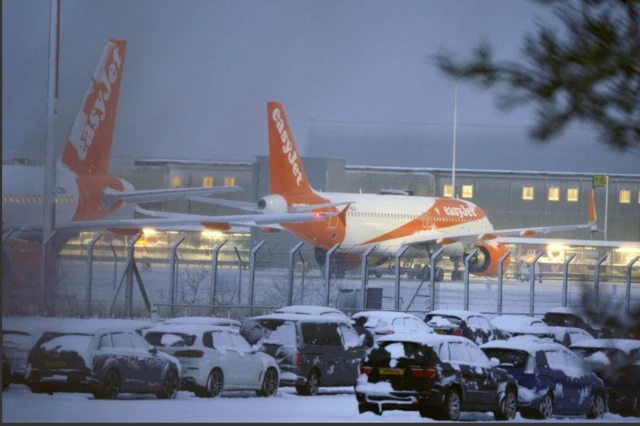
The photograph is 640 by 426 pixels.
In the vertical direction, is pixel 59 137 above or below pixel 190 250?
above

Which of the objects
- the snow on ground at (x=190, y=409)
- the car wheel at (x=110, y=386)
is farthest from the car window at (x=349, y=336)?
the car wheel at (x=110, y=386)

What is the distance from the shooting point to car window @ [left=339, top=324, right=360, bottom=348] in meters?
13.9

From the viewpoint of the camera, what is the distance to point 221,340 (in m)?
13.3

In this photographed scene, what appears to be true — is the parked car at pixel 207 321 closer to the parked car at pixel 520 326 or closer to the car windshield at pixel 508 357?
the car windshield at pixel 508 357

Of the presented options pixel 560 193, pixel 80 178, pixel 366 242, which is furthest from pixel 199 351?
pixel 366 242

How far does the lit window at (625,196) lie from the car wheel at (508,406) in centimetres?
743

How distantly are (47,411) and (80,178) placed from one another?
5.69 meters

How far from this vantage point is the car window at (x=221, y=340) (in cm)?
1326

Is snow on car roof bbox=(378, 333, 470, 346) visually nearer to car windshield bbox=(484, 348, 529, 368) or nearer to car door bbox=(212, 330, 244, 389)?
car windshield bbox=(484, 348, 529, 368)

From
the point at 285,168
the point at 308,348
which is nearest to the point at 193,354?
the point at 308,348

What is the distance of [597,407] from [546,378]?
105 centimetres

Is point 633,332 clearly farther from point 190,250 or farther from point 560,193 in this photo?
point 560,193

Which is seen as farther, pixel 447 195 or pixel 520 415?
pixel 447 195

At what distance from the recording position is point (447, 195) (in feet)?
96.7
